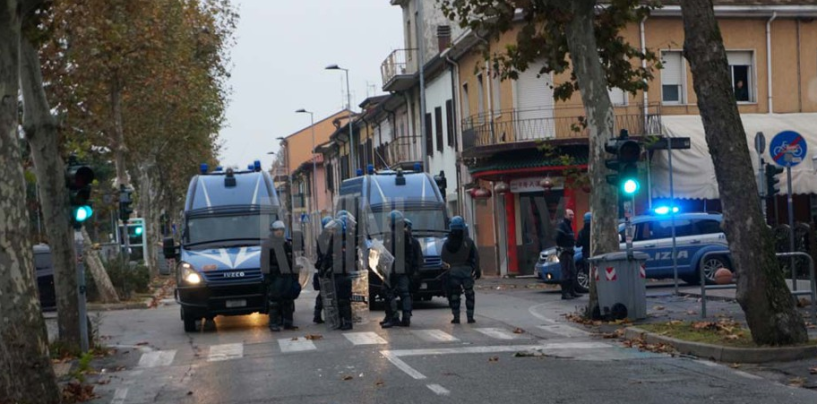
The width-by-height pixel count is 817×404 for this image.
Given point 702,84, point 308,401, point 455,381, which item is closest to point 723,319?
point 702,84

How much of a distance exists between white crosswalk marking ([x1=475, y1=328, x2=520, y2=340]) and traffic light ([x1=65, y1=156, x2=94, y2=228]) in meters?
6.01

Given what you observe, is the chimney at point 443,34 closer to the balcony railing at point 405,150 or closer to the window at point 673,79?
the balcony railing at point 405,150

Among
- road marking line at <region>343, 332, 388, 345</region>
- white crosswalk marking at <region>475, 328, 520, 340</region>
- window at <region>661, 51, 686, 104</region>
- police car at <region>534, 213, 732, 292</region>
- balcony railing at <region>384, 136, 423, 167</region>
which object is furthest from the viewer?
balcony railing at <region>384, 136, 423, 167</region>

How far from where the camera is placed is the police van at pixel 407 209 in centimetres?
2258

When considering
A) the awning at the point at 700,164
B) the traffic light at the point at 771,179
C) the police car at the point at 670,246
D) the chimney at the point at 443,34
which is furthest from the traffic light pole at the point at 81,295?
the chimney at the point at 443,34

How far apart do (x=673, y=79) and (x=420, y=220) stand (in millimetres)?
13727

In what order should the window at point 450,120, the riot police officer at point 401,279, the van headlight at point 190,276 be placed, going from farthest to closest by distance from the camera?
the window at point 450,120
the van headlight at point 190,276
the riot police officer at point 401,279

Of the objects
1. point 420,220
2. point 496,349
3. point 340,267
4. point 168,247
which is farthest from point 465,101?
point 496,349

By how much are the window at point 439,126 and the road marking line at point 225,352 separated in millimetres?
26547

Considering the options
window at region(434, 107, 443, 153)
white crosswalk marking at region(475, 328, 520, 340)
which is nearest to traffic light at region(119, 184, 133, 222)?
white crosswalk marking at region(475, 328, 520, 340)

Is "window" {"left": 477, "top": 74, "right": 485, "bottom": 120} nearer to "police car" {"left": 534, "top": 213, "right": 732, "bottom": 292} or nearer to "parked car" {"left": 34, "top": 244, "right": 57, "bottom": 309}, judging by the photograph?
"police car" {"left": 534, "top": 213, "right": 732, "bottom": 292}

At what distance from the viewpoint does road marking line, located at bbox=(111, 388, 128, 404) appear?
Result: 1169cm

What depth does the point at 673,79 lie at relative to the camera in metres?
34.1

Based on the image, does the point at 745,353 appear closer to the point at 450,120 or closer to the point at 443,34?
the point at 450,120
